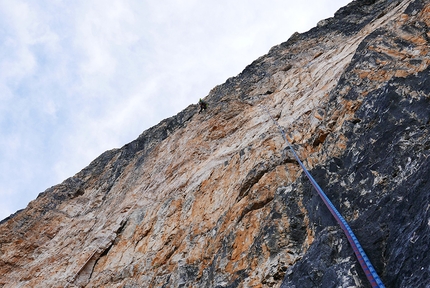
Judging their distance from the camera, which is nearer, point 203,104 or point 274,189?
point 274,189

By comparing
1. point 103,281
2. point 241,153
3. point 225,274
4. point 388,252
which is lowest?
point 388,252

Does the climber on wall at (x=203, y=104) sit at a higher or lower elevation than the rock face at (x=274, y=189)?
higher

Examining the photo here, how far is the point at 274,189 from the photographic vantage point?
8883 millimetres

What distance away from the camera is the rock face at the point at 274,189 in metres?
5.75

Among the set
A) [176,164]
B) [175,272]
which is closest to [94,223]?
[176,164]

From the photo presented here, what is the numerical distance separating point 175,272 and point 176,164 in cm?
704

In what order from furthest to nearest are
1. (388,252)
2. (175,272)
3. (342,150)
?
(175,272)
(342,150)
(388,252)

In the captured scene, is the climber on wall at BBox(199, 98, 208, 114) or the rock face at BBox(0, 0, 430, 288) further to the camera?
the climber on wall at BBox(199, 98, 208, 114)

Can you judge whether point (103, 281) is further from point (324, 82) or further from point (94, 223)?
point (324, 82)

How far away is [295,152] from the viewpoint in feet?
30.7

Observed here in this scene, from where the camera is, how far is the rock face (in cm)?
575

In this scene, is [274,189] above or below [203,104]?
below

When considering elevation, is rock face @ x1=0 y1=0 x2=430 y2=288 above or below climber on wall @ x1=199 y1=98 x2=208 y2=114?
below

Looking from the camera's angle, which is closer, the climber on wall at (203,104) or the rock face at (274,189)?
the rock face at (274,189)
